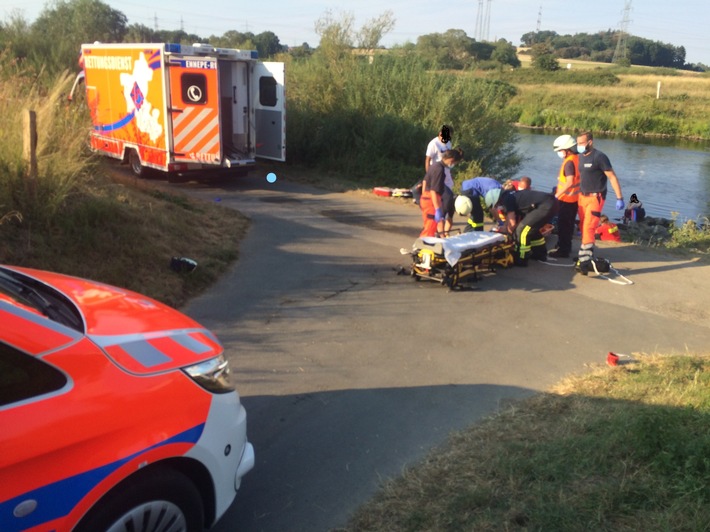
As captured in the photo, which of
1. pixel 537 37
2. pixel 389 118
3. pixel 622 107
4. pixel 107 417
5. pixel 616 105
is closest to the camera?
pixel 107 417

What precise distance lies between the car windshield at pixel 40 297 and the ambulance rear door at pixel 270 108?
39.1 feet

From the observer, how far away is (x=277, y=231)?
10.7 metres

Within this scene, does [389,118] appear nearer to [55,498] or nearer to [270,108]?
A: [270,108]

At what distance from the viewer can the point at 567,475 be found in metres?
3.79

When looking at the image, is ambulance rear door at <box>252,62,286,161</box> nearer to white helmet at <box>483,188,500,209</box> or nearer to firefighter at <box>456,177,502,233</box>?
firefighter at <box>456,177,502,233</box>

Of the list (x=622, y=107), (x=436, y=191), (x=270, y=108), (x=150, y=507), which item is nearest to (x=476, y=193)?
(x=436, y=191)

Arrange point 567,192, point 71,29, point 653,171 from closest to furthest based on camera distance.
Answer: point 567,192 → point 653,171 → point 71,29

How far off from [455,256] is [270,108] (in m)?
8.51

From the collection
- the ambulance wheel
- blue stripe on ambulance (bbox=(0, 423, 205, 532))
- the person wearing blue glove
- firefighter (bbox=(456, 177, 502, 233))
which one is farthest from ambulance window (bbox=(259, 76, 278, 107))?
blue stripe on ambulance (bbox=(0, 423, 205, 532))

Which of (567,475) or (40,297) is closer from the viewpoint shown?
(40,297)

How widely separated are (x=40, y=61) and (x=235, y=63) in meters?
9.66

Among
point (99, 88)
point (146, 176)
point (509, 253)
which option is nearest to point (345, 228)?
point (509, 253)

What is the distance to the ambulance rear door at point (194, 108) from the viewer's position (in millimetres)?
13297

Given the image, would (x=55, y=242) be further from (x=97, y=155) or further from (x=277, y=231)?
(x=277, y=231)
